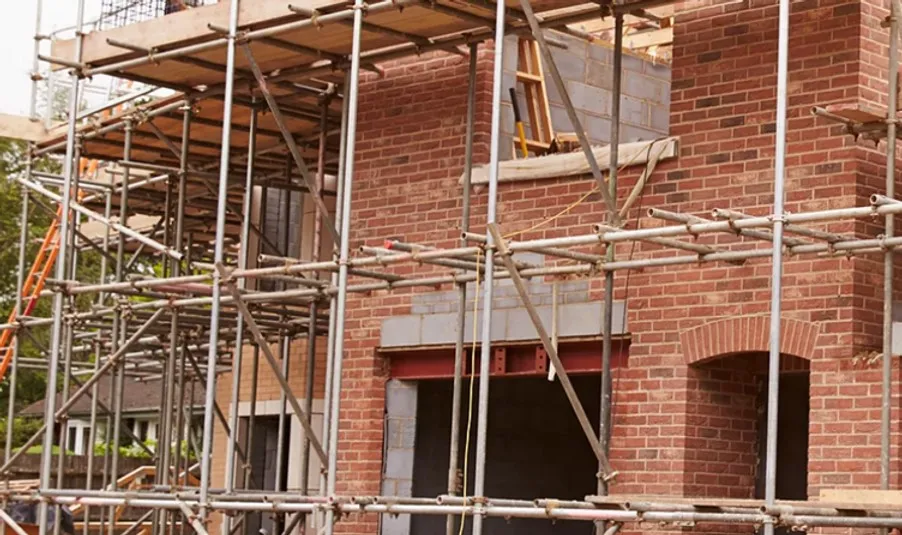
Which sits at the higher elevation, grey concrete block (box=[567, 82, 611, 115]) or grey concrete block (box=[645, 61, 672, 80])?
grey concrete block (box=[645, 61, 672, 80])

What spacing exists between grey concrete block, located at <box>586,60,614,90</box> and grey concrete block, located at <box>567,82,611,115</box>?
0.05 metres

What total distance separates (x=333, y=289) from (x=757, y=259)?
352 centimetres

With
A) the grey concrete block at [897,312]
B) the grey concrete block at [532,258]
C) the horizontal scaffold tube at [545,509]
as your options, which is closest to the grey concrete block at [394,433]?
the horizontal scaffold tube at [545,509]

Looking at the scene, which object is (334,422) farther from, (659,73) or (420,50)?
(659,73)

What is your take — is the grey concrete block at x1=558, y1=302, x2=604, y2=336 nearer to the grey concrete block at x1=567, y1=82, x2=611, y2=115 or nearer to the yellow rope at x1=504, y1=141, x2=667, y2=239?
→ the yellow rope at x1=504, y1=141, x2=667, y2=239

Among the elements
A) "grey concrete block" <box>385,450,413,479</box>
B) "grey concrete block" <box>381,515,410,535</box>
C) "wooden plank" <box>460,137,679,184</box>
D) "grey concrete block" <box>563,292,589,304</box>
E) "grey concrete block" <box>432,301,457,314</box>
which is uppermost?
"wooden plank" <box>460,137,679,184</box>

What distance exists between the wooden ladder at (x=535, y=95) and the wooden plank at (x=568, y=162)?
117 cm

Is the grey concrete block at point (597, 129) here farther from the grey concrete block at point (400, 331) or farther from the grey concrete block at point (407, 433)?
the grey concrete block at point (407, 433)

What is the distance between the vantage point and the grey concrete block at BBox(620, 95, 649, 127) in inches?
658

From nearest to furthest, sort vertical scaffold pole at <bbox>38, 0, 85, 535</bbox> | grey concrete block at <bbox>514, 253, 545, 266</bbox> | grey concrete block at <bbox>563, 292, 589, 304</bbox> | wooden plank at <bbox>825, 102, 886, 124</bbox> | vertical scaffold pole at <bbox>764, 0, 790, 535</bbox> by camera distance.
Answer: vertical scaffold pole at <bbox>764, 0, 790, 535</bbox>
wooden plank at <bbox>825, 102, 886, 124</bbox>
grey concrete block at <bbox>563, 292, 589, 304</bbox>
grey concrete block at <bbox>514, 253, 545, 266</bbox>
vertical scaffold pole at <bbox>38, 0, 85, 535</bbox>

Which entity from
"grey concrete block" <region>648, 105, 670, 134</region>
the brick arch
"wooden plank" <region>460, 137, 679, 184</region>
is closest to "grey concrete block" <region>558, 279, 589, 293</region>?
"wooden plank" <region>460, 137, 679, 184</region>

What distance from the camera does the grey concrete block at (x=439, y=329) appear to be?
15.3 meters

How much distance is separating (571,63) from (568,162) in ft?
6.99

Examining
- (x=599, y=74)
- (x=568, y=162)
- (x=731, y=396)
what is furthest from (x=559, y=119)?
(x=731, y=396)
